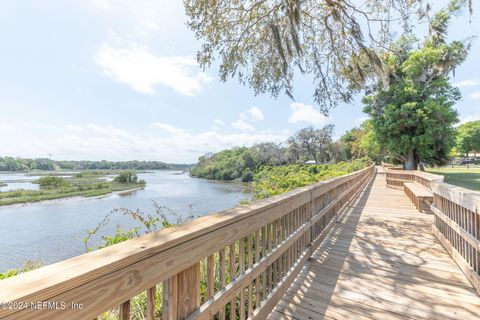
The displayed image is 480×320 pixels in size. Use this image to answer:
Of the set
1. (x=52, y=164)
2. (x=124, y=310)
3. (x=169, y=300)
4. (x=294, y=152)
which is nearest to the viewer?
(x=124, y=310)

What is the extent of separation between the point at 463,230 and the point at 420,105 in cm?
1733

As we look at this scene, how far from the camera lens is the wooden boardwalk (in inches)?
78.9

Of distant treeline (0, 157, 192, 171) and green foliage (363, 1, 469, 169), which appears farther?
distant treeline (0, 157, 192, 171)

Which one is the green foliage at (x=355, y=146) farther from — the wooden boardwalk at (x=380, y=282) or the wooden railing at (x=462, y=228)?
the wooden boardwalk at (x=380, y=282)

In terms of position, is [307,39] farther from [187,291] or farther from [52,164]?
[52,164]

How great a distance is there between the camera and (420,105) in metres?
16.0

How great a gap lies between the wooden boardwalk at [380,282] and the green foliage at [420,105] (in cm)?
1429

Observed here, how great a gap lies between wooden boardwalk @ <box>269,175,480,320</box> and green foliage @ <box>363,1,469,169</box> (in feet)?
46.9

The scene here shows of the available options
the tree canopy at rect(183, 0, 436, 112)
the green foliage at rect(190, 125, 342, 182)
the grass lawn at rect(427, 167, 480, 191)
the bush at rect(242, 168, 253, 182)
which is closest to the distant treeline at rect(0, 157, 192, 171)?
the green foliage at rect(190, 125, 342, 182)

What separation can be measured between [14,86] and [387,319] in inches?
548

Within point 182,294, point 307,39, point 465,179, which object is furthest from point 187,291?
point 465,179

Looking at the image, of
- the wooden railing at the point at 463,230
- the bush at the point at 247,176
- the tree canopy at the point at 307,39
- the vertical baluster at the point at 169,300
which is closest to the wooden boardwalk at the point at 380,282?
the wooden railing at the point at 463,230

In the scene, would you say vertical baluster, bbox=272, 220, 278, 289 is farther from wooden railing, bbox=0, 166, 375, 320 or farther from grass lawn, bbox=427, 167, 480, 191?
grass lawn, bbox=427, 167, 480, 191

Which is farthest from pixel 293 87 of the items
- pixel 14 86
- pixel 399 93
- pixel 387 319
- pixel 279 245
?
pixel 399 93
